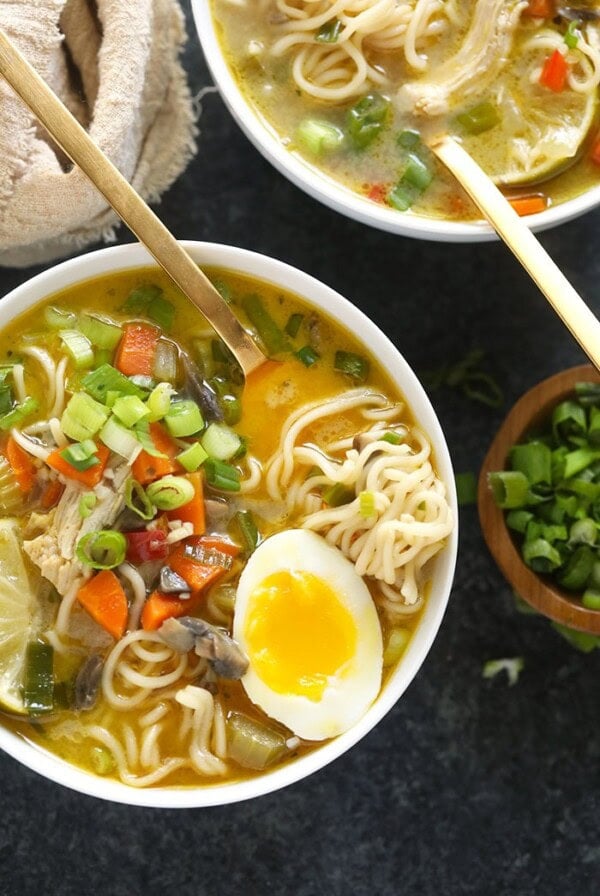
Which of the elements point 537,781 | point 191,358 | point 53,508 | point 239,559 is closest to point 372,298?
point 191,358

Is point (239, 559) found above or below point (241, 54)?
below

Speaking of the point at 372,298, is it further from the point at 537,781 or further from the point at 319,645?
the point at 537,781

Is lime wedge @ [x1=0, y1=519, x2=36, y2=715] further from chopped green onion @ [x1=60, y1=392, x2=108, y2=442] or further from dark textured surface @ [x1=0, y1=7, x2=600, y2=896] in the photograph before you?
dark textured surface @ [x1=0, y1=7, x2=600, y2=896]

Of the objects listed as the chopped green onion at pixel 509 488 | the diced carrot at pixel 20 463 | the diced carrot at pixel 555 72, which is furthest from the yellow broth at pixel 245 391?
the diced carrot at pixel 555 72

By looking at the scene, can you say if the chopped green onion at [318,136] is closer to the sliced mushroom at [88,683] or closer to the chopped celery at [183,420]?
the chopped celery at [183,420]

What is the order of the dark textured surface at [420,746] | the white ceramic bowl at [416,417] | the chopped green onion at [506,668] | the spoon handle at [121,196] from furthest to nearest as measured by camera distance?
1. the chopped green onion at [506,668]
2. the dark textured surface at [420,746]
3. the white ceramic bowl at [416,417]
4. the spoon handle at [121,196]

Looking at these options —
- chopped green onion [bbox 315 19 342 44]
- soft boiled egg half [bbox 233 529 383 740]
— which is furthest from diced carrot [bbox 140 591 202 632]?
chopped green onion [bbox 315 19 342 44]
